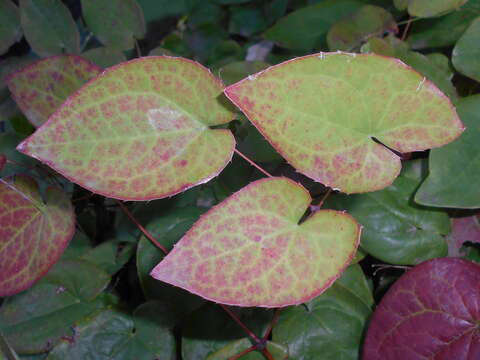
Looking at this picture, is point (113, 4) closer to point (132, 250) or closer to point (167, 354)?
point (132, 250)

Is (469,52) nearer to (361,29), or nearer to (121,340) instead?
(361,29)

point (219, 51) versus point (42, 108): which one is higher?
point (42, 108)

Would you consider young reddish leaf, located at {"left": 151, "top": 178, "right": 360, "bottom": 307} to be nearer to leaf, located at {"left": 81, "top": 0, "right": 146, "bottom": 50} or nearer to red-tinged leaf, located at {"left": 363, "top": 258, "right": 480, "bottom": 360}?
red-tinged leaf, located at {"left": 363, "top": 258, "right": 480, "bottom": 360}

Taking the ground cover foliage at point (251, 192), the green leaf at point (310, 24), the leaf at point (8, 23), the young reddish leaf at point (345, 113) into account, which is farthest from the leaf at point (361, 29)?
the leaf at point (8, 23)

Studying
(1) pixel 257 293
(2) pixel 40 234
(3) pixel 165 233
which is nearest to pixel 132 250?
(3) pixel 165 233

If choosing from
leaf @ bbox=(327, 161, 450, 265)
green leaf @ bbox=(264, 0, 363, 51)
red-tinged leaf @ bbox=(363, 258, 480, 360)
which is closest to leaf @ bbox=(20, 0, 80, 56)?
green leaf @ bbox=(264, 0, 363, 51)

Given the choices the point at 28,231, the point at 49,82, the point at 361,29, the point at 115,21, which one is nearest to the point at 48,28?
the point at 115,21
